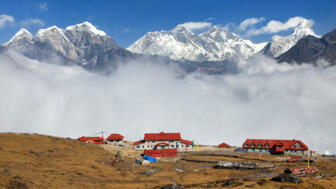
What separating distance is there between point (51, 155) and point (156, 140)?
5928 cm

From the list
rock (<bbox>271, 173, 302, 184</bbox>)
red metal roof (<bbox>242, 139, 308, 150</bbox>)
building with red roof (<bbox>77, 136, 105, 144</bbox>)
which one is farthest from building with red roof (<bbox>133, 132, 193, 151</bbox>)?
rock (<bbox>271, 173, 302, 184</bbox>)

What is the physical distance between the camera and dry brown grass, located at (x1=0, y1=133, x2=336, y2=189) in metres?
47.8

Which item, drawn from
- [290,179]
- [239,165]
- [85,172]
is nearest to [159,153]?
[239,165]

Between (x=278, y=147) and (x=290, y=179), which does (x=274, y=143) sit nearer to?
(x=278, y=147)

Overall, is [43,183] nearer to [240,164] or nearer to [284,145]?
[240,164]

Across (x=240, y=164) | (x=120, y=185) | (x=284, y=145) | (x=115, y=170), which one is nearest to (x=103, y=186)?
(x=120, y=185)

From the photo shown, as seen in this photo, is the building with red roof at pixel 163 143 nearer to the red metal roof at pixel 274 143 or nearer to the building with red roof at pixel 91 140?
the building with red roof at pixel 91 140

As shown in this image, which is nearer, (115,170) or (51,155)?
(115,170)

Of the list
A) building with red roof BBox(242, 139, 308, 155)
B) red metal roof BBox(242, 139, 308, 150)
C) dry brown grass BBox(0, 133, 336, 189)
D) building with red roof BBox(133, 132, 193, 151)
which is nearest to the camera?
dry brown grass BBox(0, 133, 336, 189)

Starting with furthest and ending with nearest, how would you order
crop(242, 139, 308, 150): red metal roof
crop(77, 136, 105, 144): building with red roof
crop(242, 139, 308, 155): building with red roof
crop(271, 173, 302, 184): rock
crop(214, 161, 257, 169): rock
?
crop(77, 136, 105, 144): building with red roof, crop(242, 139, 308, 150): red metal roof, crop(242, 139, 308, 155): building with red roof, crop(214, 161, 257, 169): rock, crop(271, 173, 302, 184): rock

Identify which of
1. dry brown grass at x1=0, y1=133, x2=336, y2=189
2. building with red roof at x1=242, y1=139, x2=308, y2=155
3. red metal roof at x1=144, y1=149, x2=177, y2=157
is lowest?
dry brown grass at x1=0, y1=133, x2=336, y2=189

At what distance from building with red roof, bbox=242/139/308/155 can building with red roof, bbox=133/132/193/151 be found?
87.8ft

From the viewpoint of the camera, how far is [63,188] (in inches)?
1955

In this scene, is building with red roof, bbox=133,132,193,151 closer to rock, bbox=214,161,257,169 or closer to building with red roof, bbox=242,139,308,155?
building with red roof, bbox=242,139,308,155
